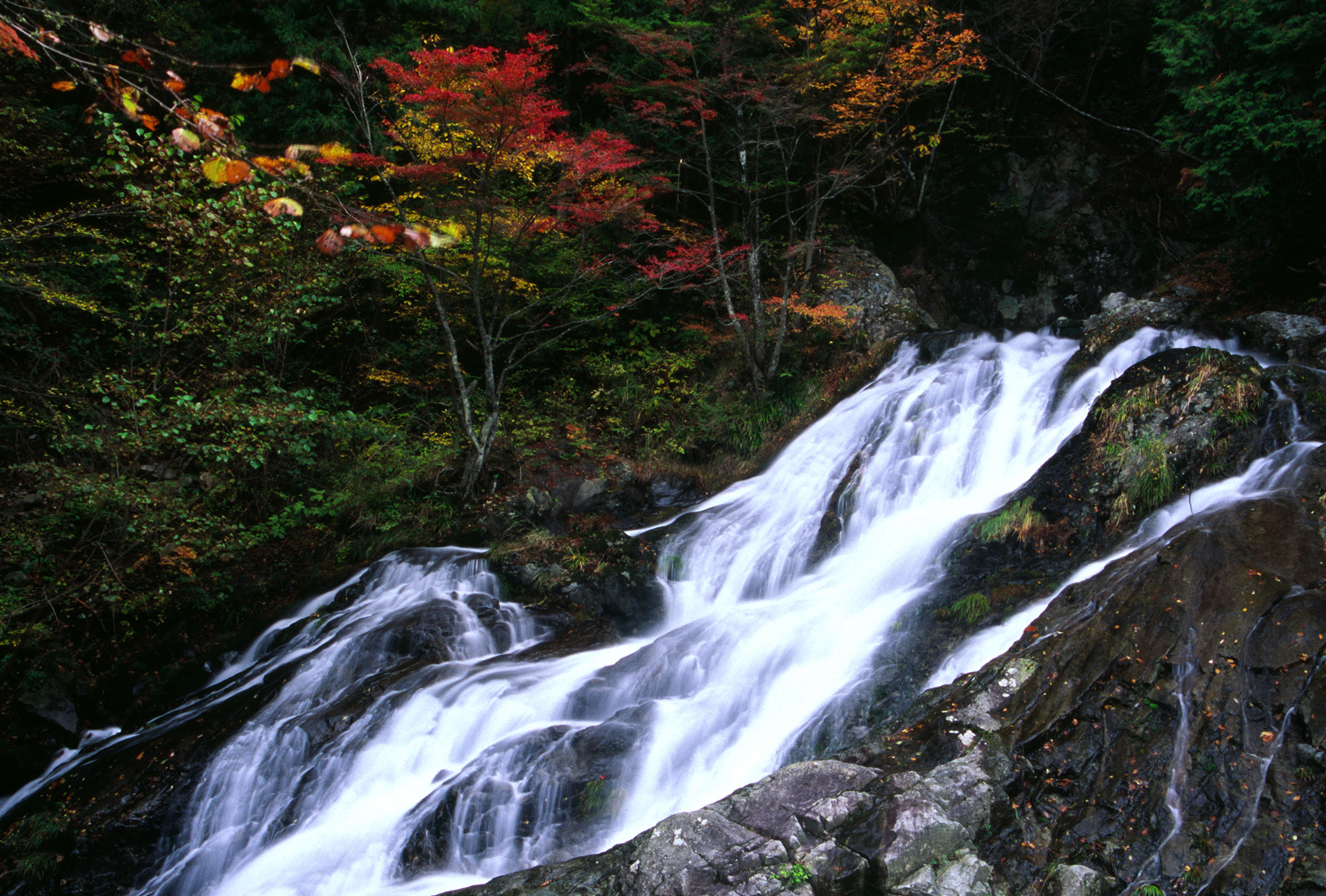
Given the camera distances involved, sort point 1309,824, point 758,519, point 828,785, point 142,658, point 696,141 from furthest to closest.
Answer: point 696,141, point 758,519, point 142,658, point 828,785, point 1309,824

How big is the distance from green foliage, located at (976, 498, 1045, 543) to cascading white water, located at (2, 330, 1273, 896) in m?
0.51

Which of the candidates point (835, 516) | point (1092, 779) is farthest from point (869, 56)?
point (1092, 779)

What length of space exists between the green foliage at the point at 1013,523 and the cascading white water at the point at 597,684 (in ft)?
1.68

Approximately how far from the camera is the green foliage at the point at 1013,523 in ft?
21.2

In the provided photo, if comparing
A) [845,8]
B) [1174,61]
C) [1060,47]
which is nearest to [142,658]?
[845,8]

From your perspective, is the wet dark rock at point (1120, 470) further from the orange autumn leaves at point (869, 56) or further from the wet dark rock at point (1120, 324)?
the orange autumn leaves at point (869, 56)

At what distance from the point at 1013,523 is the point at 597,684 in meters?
4.30

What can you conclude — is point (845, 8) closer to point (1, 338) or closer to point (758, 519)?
point (758, 519)

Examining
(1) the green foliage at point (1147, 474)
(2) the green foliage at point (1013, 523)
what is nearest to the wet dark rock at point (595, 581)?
(2) the green foliage at point (1013, 523)

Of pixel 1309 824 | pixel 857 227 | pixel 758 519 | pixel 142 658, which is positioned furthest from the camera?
pixel 857 227

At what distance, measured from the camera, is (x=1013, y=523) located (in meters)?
6.55

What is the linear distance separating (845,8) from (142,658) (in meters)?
13.2

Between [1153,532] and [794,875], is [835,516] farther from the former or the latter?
[794,875]

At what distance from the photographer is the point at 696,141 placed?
470 inches
